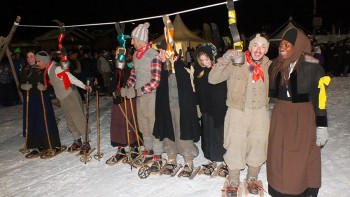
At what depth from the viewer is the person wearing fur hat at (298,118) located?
2910 millimetres

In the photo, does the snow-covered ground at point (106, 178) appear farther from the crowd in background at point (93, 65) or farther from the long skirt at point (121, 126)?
the crowd in background at point (93, 65)

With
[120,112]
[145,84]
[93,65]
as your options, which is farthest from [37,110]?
[93,65]

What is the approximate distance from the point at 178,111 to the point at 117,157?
1.60 metres

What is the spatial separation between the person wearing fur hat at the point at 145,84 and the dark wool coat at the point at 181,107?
5.7 inches

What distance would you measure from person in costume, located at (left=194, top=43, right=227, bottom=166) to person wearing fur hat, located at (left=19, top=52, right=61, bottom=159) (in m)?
2.93

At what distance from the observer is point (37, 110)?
17.3 feet

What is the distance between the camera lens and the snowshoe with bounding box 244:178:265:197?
3.51 meters

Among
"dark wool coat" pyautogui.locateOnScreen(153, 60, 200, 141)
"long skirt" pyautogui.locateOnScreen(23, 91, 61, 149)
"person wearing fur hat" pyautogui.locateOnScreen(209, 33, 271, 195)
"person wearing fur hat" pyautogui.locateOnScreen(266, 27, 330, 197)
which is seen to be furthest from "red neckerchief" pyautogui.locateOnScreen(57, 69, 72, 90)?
"person wearing fur hat" pyautogui.locateOnScreen(266, 27, 330, 197)

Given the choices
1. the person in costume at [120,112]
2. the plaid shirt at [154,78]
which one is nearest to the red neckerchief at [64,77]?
the person in costume at [120,112]

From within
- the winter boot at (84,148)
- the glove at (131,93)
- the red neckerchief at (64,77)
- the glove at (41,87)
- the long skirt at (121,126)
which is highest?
the red neckerchief at (64,77)

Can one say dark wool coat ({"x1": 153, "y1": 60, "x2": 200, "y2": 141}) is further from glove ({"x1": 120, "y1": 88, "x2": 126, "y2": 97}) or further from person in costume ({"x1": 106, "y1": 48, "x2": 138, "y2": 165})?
person in costume ({"x1": 106, "y1": 48, "x2": 138, "y2": 165})

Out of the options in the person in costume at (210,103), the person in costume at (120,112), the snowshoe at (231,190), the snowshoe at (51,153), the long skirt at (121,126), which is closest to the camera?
the snowshoe at (231,190)

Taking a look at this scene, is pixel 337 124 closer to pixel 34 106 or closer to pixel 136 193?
pixel 136 193

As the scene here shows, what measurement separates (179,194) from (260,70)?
5.98 ft
